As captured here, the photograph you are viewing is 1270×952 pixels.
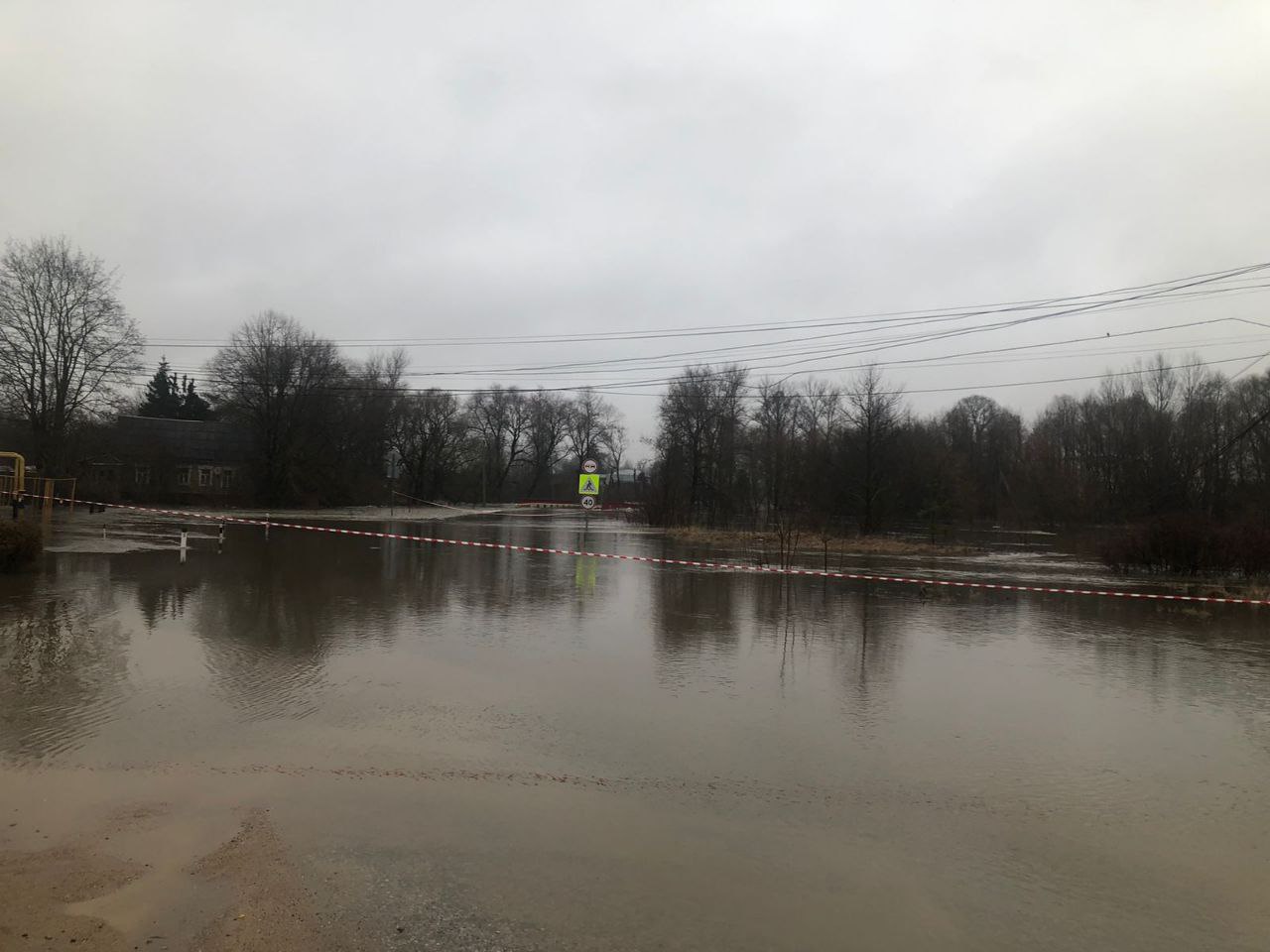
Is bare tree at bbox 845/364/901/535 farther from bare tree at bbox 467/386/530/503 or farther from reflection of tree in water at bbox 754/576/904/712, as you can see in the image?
bare tree at bbox 467/386/530/503

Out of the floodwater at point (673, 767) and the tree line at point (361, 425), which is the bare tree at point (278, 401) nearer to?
the tree line at point (361, 425)

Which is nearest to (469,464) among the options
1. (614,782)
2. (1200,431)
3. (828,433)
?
(828,433)

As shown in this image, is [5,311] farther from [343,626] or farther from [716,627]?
[716,627]

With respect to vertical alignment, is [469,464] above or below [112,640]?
above

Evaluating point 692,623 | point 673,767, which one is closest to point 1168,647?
point 692,623

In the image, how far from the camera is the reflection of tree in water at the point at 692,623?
9.23m

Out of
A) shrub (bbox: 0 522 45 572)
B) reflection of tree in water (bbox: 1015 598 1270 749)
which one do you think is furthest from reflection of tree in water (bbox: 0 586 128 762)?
reflection of tree in water (bbox: 1015 598 1270 749)

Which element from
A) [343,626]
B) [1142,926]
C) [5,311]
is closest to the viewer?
[1142,926]

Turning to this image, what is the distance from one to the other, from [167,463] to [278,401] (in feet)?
39.4

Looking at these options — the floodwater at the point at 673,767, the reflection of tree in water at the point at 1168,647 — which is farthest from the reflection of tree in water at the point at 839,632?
the reflection of tree in water at the point at 1168,647

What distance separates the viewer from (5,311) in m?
37.4

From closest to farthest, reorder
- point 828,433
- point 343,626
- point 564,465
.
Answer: point 343,626
point 828,433
point 564,465

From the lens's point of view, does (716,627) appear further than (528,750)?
Yes

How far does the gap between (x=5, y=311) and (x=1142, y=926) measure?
4706 centimetres
